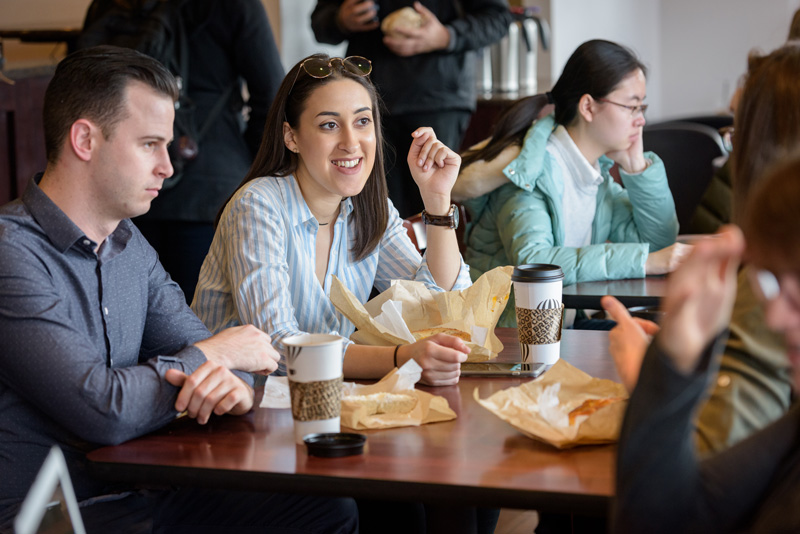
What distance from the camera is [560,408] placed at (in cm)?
128

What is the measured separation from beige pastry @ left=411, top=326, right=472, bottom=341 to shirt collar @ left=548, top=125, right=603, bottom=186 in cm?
125

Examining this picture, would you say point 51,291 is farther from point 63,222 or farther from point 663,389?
point 663,389

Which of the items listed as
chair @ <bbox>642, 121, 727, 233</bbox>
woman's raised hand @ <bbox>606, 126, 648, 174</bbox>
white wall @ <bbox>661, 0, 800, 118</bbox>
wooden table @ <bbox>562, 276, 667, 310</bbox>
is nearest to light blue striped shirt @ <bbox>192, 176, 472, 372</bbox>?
wooden table @ <bbox>562, 276, 667, 310</bbox>

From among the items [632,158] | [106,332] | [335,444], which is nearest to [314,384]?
[335,444]

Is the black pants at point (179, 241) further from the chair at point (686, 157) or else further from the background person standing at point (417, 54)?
the chair at point (686, 157)

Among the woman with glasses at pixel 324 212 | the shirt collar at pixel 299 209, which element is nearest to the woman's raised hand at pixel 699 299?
the woman with glasses at pixel 324 212

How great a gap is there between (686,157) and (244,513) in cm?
299

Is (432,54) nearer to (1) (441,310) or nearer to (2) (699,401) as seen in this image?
(1) (441,310)

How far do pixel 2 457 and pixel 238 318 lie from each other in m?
0.67

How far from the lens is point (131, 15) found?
2883 millimetres

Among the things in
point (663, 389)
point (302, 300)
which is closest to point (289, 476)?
point (663, 389)

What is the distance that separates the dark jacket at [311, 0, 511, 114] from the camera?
11.1 ft

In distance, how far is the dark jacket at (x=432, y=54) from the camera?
3395 mm

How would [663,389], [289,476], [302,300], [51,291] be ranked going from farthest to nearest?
[302,300]
[51,291]
[289,476]
[663,389]
